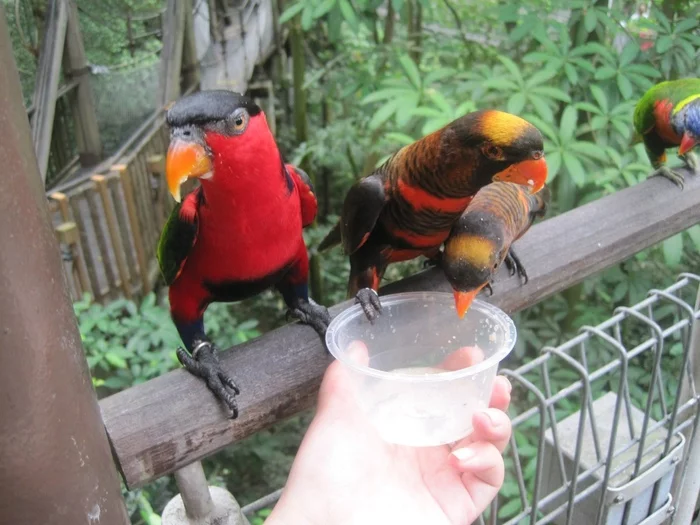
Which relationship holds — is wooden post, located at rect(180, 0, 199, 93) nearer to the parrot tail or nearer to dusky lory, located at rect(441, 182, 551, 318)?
the parrot tail

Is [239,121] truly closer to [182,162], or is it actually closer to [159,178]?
[182,162]

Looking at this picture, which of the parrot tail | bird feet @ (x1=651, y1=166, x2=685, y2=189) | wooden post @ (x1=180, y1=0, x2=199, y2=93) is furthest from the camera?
wooden post @ (x1=180, y1=0, x2=199, y2=93)

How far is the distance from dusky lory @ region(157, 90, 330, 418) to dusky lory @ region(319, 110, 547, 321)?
11cm

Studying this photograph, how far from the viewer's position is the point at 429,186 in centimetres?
96

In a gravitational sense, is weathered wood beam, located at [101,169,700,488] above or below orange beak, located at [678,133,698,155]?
above

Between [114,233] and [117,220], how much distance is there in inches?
3.0

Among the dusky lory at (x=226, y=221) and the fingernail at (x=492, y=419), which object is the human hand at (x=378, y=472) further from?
the dusky lory at (x=226, y=221)

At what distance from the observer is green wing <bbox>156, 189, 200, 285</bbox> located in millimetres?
828

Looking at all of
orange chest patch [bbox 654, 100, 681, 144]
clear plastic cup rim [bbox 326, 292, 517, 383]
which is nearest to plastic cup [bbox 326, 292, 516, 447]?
clear plastic cup rim [bbox 326, 292, 517, 383]

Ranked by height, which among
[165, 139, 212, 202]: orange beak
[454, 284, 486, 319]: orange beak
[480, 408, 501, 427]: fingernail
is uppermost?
[165, 139, 212, 202]: orange beak

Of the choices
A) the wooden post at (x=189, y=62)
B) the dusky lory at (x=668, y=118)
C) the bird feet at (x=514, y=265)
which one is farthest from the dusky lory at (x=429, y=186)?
the wooden post at (x=189, y=62)

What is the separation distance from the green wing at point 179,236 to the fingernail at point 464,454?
43 centimetres

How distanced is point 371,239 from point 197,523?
60 cm

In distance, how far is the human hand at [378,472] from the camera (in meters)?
0.66
